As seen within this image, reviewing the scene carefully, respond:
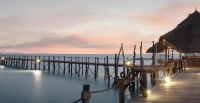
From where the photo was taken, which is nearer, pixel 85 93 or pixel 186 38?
→ pixel 85 93

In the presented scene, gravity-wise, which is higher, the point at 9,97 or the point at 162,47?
the point at 162,47

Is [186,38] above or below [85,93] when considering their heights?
above

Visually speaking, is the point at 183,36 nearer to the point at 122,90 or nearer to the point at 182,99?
the point at 182,99

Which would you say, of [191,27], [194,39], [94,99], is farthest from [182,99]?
[94,99]

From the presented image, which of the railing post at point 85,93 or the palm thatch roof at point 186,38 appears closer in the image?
the railing post at point 85,93

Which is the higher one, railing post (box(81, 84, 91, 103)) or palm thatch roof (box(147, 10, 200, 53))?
palm thatch roof (box(147, 10, 200, 53))

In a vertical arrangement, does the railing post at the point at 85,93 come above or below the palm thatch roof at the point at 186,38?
below

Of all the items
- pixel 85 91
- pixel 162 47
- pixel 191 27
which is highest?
pixel 191 27

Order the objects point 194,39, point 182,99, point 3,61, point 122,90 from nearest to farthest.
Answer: point 122,90
point 182,99
point 194,39
point 3,61

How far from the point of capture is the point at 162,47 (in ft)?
85.5

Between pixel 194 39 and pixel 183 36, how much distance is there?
1.04 meters

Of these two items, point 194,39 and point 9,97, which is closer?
point 194,39

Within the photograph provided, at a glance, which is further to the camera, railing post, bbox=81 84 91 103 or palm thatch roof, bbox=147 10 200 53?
palm thatch roof, bbox=147 10 200 53

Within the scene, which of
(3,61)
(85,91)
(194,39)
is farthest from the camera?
(3,61)
